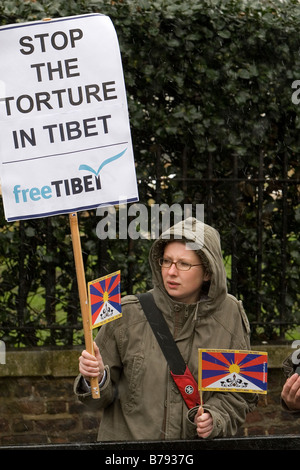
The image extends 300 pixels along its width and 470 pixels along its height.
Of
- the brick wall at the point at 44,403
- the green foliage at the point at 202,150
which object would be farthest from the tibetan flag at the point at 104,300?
the brick wall at the point at 44,403

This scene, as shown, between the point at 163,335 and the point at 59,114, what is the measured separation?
1.06 m

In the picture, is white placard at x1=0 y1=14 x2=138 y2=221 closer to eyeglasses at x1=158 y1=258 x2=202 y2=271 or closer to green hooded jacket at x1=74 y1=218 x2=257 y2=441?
eyeglasses at x1=158 y1=258 x2=202 y2=271

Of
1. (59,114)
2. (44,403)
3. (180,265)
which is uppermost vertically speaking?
(59,114)

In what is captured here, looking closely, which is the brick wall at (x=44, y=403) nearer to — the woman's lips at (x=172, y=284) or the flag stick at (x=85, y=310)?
the flag stick at (x=85, y=310)

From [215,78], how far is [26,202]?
8.64 feet

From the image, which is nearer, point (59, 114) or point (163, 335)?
point (163, 335)

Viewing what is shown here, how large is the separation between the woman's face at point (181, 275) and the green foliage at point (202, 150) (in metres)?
2.49

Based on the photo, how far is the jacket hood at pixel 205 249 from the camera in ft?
12.3

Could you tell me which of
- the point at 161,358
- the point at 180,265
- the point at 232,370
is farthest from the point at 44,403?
the point at 232,370

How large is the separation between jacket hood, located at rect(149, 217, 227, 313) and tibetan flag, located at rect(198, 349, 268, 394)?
16.1 inches

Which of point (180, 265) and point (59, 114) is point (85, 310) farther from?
point (59, 114)

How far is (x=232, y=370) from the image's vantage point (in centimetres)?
342

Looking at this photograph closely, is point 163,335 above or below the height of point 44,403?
above

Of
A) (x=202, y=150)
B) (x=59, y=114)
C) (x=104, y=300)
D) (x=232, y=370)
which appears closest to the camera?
(x=232, y=370)
